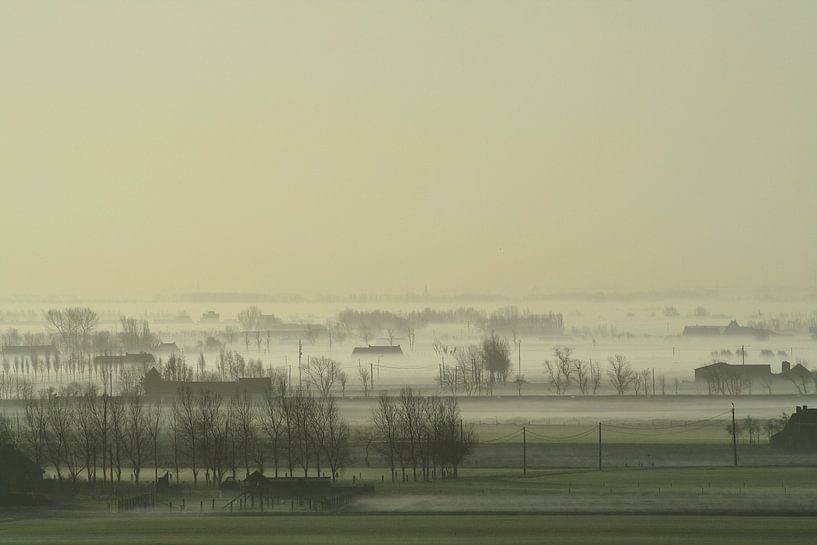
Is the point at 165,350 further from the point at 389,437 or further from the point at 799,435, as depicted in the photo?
the point at 799,435

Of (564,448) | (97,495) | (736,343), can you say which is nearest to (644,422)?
(564,448)

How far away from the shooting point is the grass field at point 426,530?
1262 inches

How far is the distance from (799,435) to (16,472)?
37.3m

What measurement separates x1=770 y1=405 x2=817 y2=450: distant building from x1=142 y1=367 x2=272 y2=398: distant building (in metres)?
46.5

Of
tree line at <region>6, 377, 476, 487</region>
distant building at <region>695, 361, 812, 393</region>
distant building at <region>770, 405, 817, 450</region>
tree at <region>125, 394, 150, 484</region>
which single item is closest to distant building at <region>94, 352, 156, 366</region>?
distant building at <region>695, 361, 812, 393</region>

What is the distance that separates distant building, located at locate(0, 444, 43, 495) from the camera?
45969 mm

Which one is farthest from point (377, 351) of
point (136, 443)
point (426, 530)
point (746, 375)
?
point (426, 530)

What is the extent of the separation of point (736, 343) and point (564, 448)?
458ft

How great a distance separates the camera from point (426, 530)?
33969mm

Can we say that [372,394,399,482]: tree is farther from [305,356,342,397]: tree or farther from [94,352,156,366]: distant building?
[94,352,156,366]: distant building

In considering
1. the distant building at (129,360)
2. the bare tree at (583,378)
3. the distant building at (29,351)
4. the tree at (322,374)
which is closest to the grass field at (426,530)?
the tree at (322,374)

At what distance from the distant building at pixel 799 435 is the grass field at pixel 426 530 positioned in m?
23.4

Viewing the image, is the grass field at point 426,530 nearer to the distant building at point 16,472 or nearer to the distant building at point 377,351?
the distant building at point 16,472

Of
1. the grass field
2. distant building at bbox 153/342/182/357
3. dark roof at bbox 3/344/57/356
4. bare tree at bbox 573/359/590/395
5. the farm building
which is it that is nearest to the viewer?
the grass field
